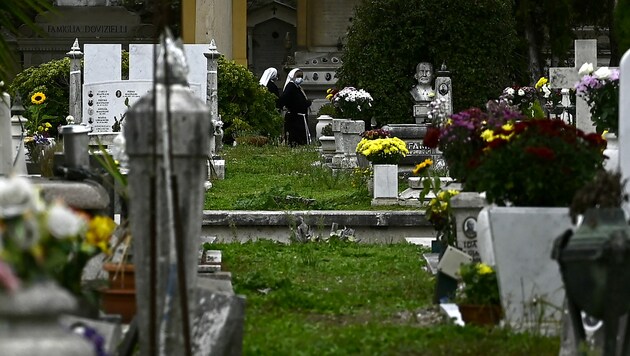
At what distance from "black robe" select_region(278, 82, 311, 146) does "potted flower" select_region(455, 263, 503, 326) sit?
933 inches

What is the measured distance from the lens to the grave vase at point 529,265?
809 centimetres

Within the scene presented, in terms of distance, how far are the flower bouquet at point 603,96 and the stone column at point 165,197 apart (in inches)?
236

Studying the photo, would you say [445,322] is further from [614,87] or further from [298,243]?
[298,243]

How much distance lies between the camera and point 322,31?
41656 millimetres

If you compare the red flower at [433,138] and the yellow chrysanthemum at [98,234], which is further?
the red flower at [433,138]

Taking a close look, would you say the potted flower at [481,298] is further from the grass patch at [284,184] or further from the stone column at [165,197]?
the grass patch at [284,184]

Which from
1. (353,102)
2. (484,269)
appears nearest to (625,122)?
Result: (484,269)

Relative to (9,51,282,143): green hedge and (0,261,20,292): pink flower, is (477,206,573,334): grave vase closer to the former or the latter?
(0,261,20,292): pink flower

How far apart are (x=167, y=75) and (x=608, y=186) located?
1906mm

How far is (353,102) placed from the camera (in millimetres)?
23719

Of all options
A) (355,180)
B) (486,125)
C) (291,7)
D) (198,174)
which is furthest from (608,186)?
(291,7)

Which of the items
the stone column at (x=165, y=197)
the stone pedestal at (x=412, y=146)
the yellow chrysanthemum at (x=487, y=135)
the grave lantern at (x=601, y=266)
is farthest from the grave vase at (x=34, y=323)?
the stone pedestal at (x=412, y=146)

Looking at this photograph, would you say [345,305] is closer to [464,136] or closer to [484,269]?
[464,136]

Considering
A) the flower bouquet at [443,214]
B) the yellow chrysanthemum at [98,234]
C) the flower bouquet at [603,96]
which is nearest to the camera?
the yellow chrysanthemum at [98,234]
